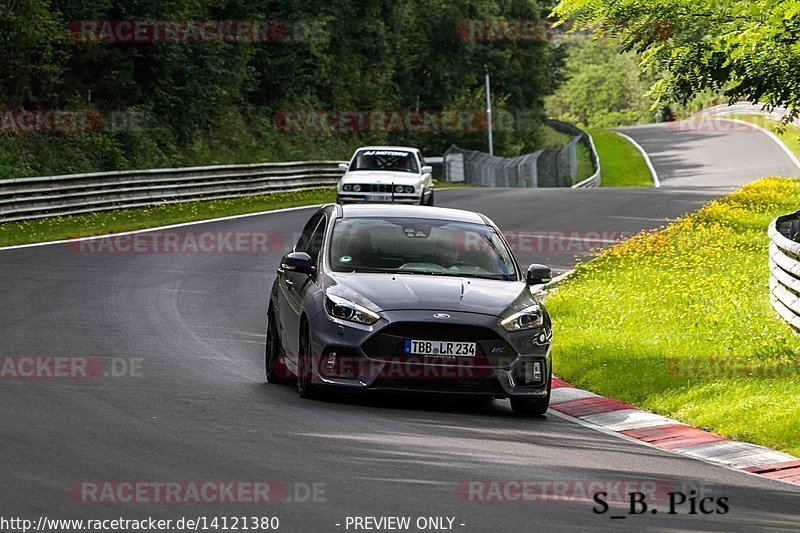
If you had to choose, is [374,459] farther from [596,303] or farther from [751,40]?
[596,303]

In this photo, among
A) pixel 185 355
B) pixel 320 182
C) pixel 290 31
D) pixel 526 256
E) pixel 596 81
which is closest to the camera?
pixel 185 355

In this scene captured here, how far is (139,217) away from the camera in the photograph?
32.6 meters

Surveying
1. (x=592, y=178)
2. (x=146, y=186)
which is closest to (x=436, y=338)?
(x=146, y=186)

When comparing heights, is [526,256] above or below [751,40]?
below

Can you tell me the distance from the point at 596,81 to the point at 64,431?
178 m

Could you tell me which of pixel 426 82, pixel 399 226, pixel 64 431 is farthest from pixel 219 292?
pixel 426 82

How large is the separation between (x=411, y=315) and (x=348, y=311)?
20.2 inches

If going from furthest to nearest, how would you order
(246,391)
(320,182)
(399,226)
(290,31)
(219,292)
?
(290,31) → (320,182) → (219,292) → (399,226) → (246,391)

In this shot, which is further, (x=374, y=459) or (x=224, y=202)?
(x=224, y=202)

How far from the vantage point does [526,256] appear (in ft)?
82.0

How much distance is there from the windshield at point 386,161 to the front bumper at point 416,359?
22065 mm

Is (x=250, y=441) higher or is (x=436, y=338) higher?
(x=436, y=338)

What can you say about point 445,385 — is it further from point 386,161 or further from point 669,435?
point 386,161

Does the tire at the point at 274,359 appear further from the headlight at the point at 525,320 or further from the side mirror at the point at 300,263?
the headlight at the point at 525,320
